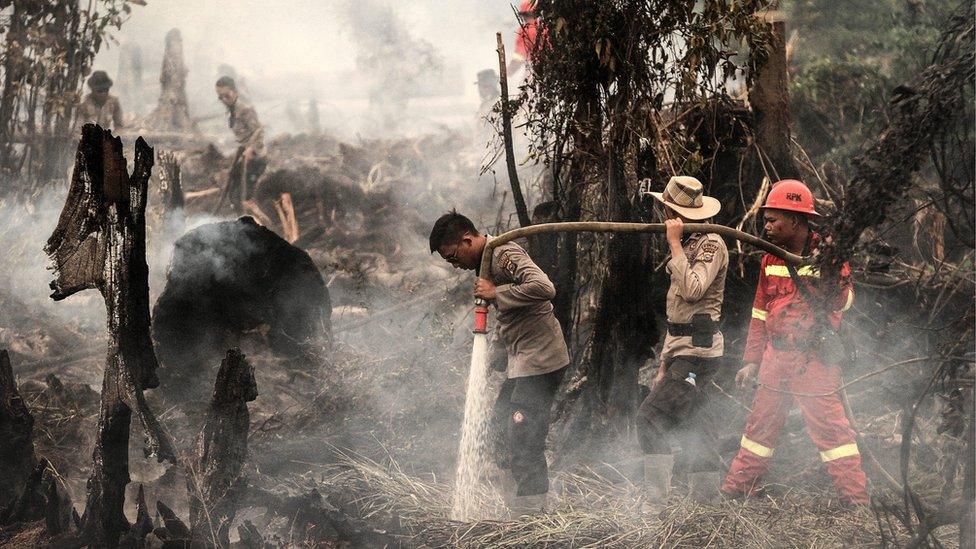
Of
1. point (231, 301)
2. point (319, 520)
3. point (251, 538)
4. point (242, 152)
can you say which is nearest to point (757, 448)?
point (319, 520)

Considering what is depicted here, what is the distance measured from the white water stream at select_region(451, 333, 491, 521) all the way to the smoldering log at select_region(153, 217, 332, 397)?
2562 millimetres

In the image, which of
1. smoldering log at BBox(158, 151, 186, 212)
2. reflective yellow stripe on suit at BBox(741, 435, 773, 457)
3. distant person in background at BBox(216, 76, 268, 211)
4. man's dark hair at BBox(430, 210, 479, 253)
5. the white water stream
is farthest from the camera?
distant person in background at BBox(216, 76, 268, 211)

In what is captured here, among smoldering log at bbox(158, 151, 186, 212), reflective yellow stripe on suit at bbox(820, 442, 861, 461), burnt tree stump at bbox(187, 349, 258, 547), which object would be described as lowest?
reflective yellow stripe on suit at bbox(820, 442, 861, 461)

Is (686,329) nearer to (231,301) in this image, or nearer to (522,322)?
(522,322)

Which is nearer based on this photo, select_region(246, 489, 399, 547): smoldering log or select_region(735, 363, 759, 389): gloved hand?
select_region(246, 489, 399, 547): smoldering log

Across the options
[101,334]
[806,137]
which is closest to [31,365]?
[101,334]

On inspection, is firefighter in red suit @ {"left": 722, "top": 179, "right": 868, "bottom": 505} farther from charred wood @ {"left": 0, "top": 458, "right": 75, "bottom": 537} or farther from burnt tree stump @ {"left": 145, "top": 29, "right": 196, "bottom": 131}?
burnt tree stump @ {"left": 145, "top": 29, "right": 196, "bottom": 131}

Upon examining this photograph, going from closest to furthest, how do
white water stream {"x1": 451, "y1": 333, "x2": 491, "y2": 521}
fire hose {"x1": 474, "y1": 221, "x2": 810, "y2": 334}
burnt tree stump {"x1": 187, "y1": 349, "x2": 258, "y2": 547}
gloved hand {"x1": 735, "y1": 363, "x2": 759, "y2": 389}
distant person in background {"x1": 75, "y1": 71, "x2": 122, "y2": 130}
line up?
burnt tree stump {"x1": 187, "y1": 349, "x2": 258, "y2": 547}
fire hose {"x1": 474, "y1": 221, "x2": 810, "y2": 334}
white water stream {"x1": 451, "y1": 333, "x2": 491, "y2": 521}
gloved hand {"x1": 735, "y1": 363, "x2": 759, "y2": 389}
distant person in background {"x1": 75, "y1": 71, "x2": 122, "y2": 130}

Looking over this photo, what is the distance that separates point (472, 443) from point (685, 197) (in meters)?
1.94

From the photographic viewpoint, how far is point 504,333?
4.98 meters

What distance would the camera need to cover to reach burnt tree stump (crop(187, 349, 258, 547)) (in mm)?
4109

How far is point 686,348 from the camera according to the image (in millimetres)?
4914

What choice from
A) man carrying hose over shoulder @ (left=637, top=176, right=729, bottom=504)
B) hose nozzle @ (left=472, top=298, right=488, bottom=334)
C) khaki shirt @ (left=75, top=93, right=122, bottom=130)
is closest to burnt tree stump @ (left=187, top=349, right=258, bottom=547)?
hose nozzle @ (left=472, top=298, right=488, bottom=334)

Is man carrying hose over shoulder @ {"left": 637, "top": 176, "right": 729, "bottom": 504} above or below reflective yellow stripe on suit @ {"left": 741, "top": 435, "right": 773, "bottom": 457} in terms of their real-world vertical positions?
above
